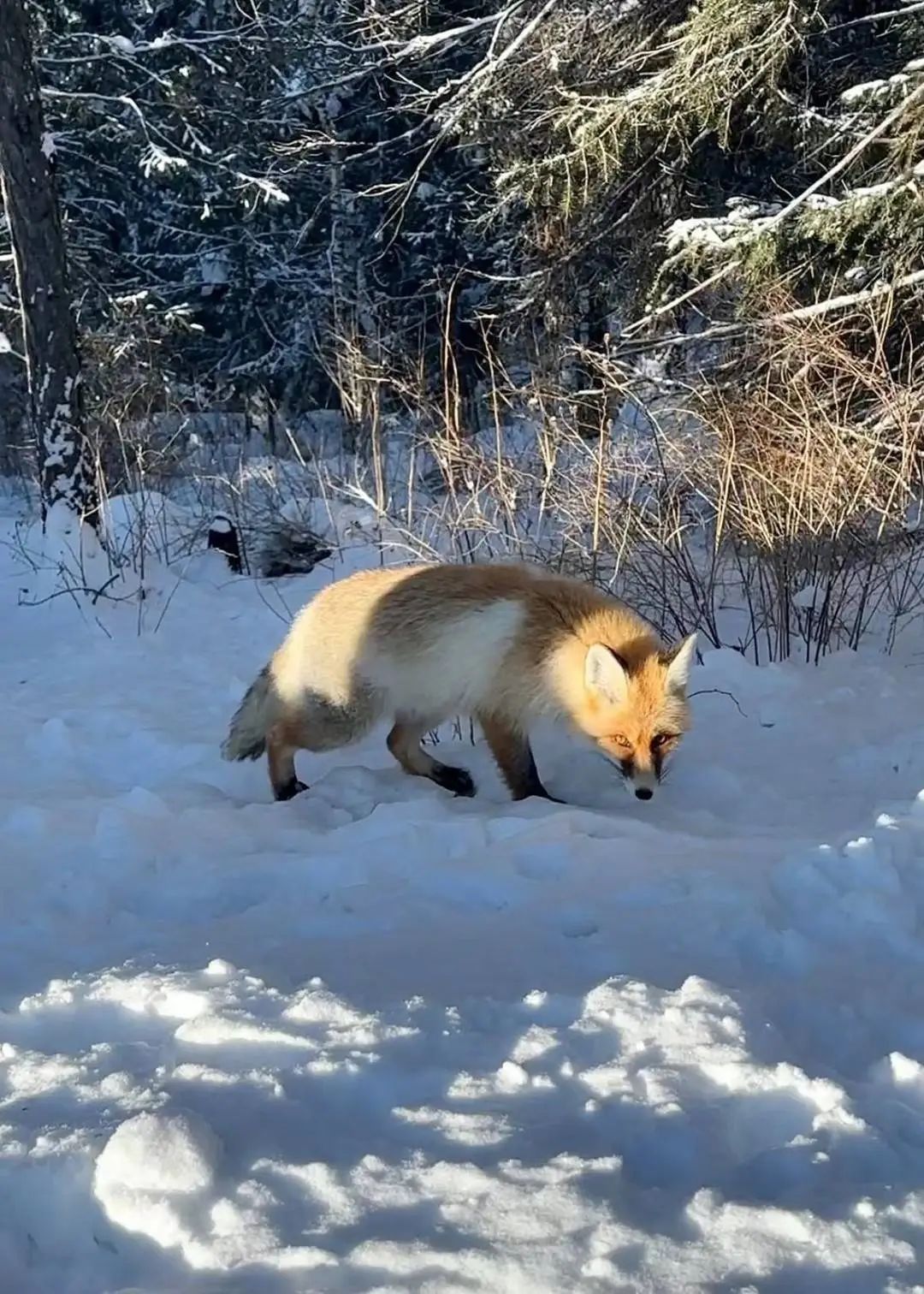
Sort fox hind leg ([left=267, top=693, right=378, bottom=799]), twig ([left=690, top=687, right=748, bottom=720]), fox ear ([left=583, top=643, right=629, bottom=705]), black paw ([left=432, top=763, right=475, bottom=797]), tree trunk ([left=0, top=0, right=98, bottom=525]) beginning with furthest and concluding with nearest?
tree trunk ([left=0, top=0, right=98, bottom=525]), twig ([left=690, top=687, right=748, bottom=720]), black paw ([left=432, top=763, right=475, bottom=797]), fox hind leg ([left=267, top=693, right=378, bottom=799]), fox ear ([left=583, top=643, right=629, bottom=705])

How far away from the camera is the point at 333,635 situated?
183 inches

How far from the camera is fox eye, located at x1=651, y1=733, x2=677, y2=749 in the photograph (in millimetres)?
4242

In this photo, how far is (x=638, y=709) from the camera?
13.8ft

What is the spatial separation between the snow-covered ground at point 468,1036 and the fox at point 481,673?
0.86ft

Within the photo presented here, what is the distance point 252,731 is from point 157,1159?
10.4 ft

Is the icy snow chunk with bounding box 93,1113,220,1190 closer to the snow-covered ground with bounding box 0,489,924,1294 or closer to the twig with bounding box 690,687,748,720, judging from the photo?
the snow-covered ground with bounding box 0,489,924,1294

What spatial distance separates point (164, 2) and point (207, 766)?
721 inches

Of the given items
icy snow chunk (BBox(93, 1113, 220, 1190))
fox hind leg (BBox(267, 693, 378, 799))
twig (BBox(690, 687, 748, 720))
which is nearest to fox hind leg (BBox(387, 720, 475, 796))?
fox hind leg (BBox(267, 693, 378, 799))

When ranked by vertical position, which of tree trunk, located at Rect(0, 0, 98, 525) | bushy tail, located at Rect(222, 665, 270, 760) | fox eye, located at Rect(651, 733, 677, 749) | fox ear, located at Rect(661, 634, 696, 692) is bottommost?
bushy tail, located at Rect(222, 665, 270, 760)

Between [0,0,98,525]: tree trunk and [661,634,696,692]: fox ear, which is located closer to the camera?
[661,634,696,692]: fox ear

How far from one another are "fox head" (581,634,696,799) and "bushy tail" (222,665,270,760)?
1597mm

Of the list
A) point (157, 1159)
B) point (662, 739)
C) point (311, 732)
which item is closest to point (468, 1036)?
point (157, 1159)

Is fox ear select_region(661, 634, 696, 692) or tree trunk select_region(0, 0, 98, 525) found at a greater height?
tree trunk select_region(0, 0, 98, 525)

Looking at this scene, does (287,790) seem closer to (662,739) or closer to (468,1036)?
(662,739)
